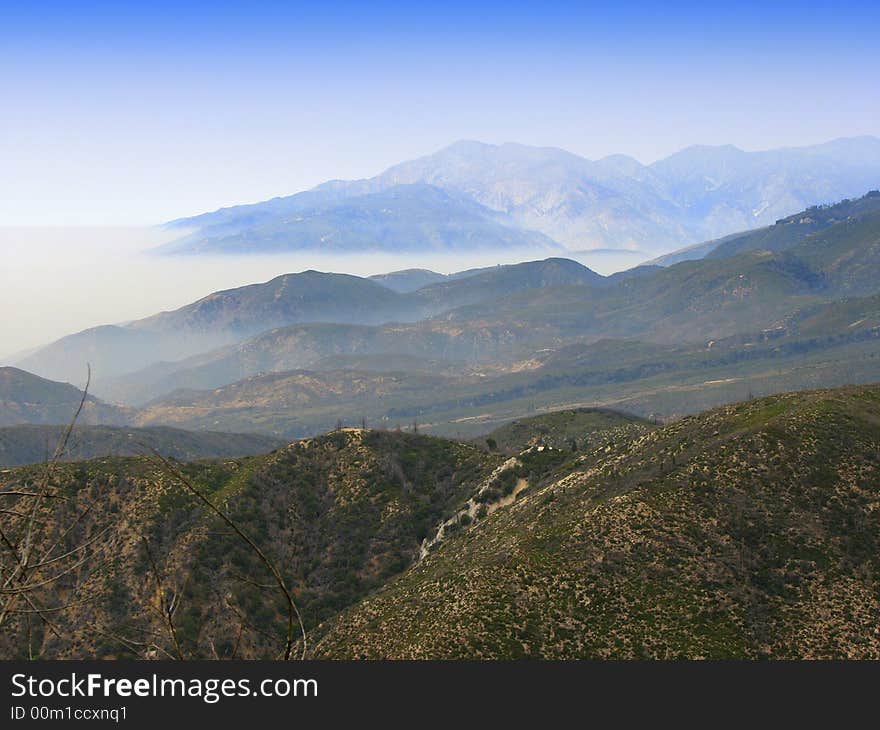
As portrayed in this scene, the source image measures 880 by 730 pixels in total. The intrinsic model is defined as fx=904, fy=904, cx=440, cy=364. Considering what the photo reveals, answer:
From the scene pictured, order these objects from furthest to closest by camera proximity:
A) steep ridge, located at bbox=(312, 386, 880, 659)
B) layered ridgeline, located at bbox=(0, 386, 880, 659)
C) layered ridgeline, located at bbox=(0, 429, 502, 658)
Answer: layered ridgeline, located at bbox=(0, 429, 502, 658)
layered ridgeline, located at bbox=(0, 386, 880, 659)
steep ridge, located at bbox=(312, 386, 880, 659)

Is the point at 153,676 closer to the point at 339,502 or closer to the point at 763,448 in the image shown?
the point at 763,448

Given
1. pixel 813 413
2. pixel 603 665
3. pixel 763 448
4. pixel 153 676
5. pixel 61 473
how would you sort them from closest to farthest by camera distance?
pixel 153 676, pixel 603 665, pixel 763 448, pixel 813 413, pixel 61 473

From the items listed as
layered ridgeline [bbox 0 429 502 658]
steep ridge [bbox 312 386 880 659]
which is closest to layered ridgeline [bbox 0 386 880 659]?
steep ridge [bbox 312 386 880 659]

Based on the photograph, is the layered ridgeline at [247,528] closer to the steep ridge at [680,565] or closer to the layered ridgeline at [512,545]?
the layered ridgeline at [512,545]

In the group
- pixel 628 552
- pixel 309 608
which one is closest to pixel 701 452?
pixel 628 552

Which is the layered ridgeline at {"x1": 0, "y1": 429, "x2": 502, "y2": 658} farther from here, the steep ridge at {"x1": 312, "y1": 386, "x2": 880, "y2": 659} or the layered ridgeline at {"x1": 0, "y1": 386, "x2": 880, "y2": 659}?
the steep ridge at {"x1": 312, "y1": 386, "x2": 880, "y2": 659}

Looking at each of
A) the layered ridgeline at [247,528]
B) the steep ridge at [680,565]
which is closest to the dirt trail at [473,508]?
the layered ridgeline at [247,528]

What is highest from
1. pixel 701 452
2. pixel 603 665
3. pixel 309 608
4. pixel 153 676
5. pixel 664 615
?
pixel 153 676

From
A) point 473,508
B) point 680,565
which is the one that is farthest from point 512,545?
point 473,508
